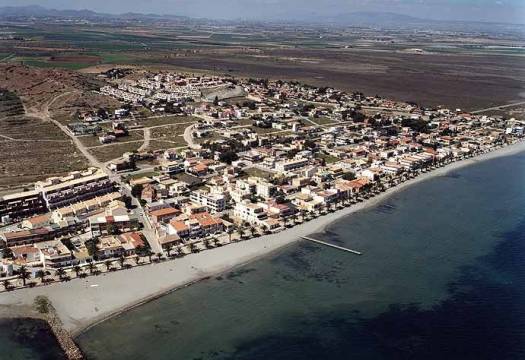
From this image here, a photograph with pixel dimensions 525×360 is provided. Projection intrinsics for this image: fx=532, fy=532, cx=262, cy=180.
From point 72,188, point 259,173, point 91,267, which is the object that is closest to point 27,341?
point 91,267

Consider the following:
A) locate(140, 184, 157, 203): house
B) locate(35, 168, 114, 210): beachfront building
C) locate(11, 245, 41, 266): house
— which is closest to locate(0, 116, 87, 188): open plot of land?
locate(35, 168, 114, 210): beachfront building

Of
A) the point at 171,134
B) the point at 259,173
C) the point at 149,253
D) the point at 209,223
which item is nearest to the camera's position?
the point at 149,253

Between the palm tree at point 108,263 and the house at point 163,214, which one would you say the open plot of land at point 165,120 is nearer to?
the house at point 163,214

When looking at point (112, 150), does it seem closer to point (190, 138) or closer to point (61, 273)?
point (190, 138)

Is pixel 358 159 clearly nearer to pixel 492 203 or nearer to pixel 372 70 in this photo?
pixel 492 203

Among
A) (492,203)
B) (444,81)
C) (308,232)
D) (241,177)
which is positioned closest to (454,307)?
(308,232)

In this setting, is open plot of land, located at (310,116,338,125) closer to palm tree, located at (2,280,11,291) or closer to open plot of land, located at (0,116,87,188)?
open plot of land, located at (0,116,87,188)
